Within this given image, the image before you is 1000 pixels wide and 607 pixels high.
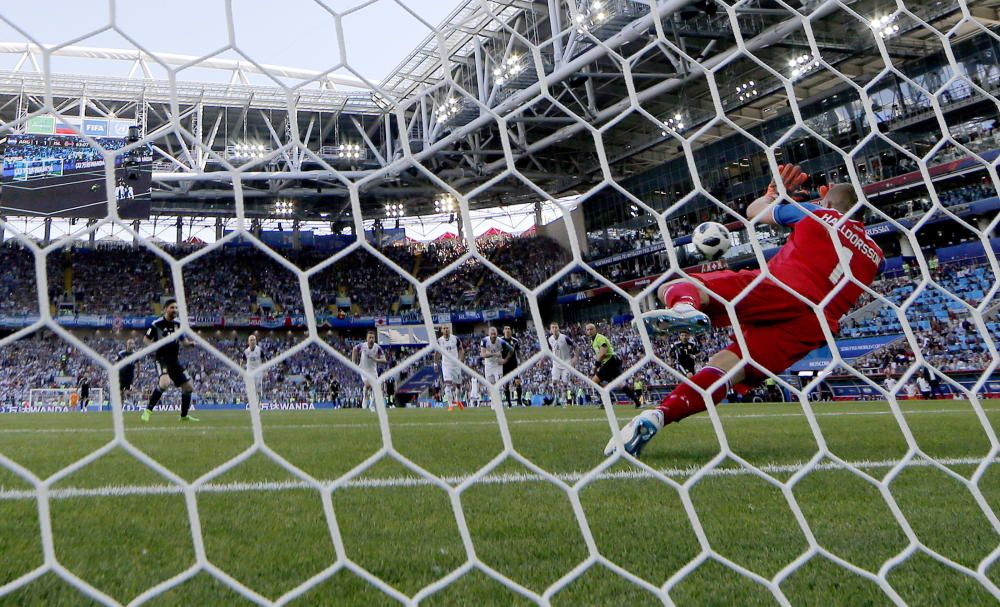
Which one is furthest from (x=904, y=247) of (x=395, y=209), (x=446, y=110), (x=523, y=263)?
(x=395, y=209)

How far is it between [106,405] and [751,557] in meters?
20.9

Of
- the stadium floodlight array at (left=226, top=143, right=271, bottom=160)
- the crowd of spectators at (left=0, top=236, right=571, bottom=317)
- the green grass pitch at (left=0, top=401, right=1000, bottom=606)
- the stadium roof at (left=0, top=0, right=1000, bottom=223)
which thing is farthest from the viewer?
the crowd of spectators at (left=0, top=236, right=571, bottom=317)

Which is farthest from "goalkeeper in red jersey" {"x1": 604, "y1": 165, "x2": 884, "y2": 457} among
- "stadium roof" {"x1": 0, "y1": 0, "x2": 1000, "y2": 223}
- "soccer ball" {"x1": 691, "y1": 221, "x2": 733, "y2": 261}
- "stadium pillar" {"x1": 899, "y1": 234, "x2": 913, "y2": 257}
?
"stadium pillar" {"x1": 899, "y1": 234, "x2": 913, "y2": 257}

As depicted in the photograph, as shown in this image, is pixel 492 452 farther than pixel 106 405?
No

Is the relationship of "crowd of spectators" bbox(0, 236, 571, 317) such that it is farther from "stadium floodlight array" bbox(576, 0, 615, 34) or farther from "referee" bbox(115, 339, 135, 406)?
"referee" bbox(115, 339, 135, 406)

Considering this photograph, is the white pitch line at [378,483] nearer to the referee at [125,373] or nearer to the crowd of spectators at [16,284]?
the referee at [125,373]

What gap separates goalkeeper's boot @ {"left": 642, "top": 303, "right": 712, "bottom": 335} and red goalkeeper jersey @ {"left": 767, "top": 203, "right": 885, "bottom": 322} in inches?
18.2

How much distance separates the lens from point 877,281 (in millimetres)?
13680

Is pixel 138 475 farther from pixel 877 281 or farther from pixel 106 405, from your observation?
pixel 106 405

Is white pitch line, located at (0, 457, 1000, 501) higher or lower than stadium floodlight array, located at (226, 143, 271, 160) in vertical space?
lower

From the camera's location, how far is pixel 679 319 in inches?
95.7

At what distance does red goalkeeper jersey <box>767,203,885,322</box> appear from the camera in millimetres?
2598

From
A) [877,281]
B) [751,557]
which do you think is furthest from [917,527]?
[877,281]

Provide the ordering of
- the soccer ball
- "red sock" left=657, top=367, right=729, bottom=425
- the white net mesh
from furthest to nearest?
"red sock" left=657, top=367, right=729, bottom=425
the soccer ball
the white net mesh
